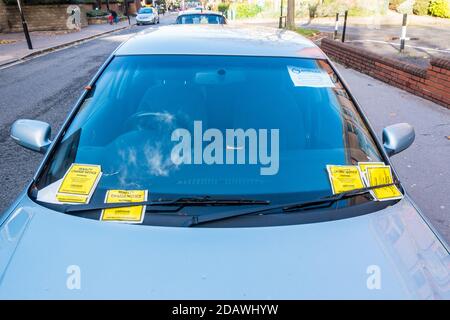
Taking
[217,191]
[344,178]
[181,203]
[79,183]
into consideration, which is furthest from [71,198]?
[344,178]

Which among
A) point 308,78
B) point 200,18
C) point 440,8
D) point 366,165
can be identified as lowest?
point 440,8

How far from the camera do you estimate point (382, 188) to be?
177cm

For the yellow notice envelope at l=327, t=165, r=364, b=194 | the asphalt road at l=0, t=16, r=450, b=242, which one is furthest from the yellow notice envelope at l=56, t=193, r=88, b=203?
the asphalt road at l=0, t=16, r=450, b=242

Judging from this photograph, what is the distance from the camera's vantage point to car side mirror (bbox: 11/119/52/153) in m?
2.18

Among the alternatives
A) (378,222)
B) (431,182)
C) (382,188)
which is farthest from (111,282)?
(431,182)

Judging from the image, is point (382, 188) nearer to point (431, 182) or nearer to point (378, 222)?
point (378, 222)

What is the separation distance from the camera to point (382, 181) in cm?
181

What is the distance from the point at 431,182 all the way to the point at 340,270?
9.95 ft

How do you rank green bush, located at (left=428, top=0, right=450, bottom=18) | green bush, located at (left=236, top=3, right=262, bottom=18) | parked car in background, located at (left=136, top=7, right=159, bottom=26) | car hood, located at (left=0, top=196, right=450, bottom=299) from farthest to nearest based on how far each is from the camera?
green bush, located at (left=236, top=3, right=262, bottom=18) → parked car in background, located at (left=136, top=7, right=159, bottom=26) → green bush, located at (left=428, top=0, right=450, bottom=18) → car hood, located at (left=0, top=196, right=450, bottom=299)

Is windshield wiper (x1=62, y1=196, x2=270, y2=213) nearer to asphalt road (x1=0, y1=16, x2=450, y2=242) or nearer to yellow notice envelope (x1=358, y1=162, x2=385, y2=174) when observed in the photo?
yellow notice envelope (x1=358, y1=162, x2=385, y2=174)

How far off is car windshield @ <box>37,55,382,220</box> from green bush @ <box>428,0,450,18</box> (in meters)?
29.0

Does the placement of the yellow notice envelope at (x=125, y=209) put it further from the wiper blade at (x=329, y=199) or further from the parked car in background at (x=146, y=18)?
the parked car in background at (x=146, y=18)

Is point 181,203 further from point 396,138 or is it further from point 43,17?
point 43,17

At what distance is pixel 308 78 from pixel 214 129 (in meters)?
0.63
